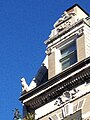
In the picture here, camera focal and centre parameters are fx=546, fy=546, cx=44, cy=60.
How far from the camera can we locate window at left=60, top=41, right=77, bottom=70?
2384cm

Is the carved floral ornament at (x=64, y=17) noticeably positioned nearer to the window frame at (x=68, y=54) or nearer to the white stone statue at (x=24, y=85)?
the window frame at (x=68, y=54)

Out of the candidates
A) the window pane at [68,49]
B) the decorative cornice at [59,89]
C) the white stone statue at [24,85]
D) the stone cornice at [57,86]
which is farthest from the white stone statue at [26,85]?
the window pane at [68,49]

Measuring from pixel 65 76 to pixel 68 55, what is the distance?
1.90 m

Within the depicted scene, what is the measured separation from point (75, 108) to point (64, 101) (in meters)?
0.75

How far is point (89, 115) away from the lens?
2072 centimetres

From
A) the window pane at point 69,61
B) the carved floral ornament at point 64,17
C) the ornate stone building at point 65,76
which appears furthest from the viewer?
the carved floral ornament at point 64,17

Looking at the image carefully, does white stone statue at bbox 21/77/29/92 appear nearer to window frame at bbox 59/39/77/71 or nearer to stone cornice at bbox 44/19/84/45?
window frame at bbox 59/39/77/71

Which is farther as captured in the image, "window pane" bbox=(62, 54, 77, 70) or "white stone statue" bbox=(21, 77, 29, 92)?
"white stone statue" bbox=(21, 77, 29, 92)

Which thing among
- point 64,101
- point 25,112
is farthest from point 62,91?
point 25,112

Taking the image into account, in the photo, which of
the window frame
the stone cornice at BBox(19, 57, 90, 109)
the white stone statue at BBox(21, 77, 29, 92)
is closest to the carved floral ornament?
the window frame

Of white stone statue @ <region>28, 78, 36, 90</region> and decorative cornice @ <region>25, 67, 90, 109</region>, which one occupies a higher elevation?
white stone statue @ <region>28, 78, 36, 90</region>

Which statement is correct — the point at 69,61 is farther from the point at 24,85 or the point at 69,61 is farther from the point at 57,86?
the point at 24,85

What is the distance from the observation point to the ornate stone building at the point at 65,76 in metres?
21.9

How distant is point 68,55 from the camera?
24234mm
